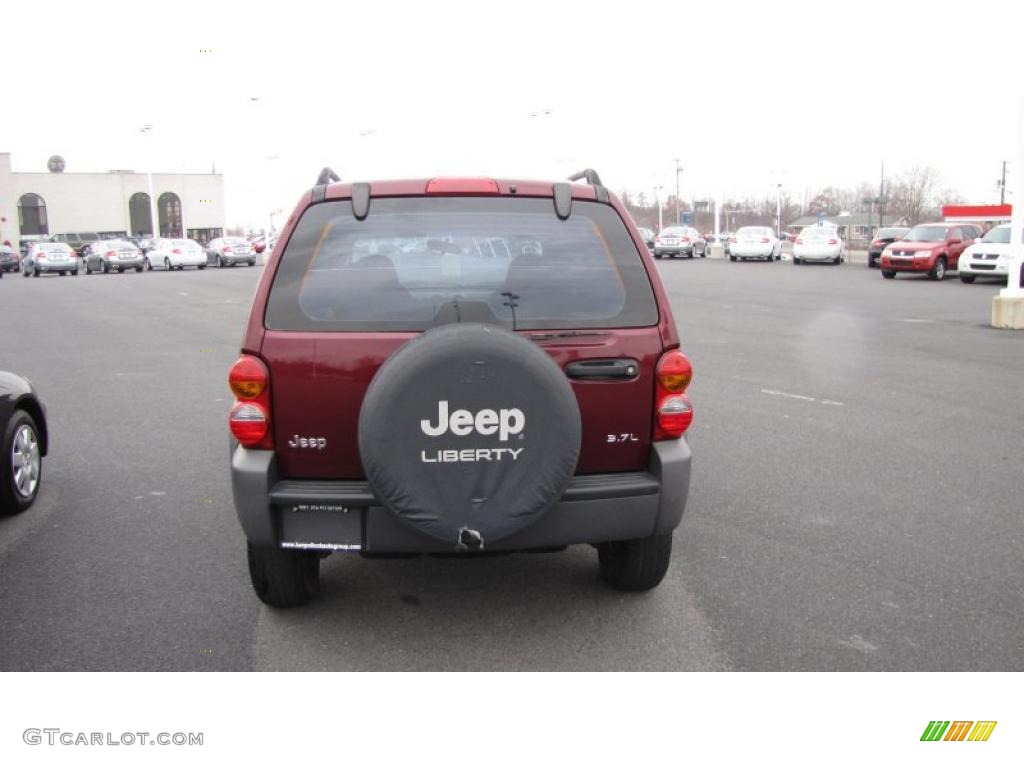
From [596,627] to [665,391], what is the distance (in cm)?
108

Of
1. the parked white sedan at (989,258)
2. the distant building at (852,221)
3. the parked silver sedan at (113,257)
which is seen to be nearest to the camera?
the parked white sedan at (989,258)

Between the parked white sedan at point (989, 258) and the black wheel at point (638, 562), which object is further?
the parked white sedan at point (989, 258)

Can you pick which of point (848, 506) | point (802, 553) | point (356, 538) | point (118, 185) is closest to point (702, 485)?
point (848, 506)

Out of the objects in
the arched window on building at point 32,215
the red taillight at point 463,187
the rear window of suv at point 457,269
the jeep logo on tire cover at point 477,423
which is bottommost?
the jeep logo on tire cover at point 477,423

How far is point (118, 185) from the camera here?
8975 cm

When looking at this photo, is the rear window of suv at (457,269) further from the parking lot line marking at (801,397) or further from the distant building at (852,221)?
the distant building at (852,221)

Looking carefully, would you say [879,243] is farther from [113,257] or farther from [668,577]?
[668,577]

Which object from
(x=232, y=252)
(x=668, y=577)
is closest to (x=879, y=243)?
(x=232, y=252)

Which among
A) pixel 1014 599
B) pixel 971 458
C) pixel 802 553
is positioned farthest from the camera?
pixel 971 458

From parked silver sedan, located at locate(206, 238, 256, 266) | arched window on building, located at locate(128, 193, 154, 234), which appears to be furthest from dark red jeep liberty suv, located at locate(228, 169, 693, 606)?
arched window on building, located at locate(128, 193, 154, 234)

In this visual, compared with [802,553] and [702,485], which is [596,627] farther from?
[702,485]

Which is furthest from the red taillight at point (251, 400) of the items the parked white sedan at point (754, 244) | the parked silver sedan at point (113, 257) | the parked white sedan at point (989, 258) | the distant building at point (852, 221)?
the distant building at point (852, 221)

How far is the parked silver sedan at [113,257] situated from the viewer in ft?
141
